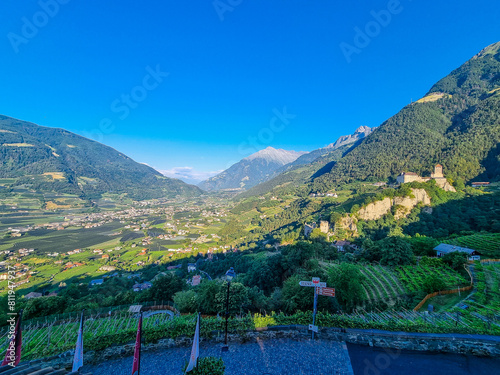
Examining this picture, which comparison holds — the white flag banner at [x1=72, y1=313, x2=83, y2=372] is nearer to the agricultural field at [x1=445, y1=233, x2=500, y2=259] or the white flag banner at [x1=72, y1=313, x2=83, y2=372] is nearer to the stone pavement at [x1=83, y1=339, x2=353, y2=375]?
the stone pavement at [x1=83, y1=339, x2=353, y2=375]

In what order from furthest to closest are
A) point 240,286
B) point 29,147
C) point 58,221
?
point 29,147 < point 58,221 < point 240,286

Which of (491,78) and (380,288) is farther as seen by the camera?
(491,78)

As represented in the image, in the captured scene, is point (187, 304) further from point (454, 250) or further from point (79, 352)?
point (454, 250)

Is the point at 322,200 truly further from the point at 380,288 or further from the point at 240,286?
the point at 240,286

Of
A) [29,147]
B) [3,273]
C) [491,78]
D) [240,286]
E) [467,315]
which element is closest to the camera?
[467,315]

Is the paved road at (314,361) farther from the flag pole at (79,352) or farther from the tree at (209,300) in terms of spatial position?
the tree at (209,300)

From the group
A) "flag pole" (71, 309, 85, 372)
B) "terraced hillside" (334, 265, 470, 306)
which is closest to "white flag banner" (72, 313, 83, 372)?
"flag pole" (71, 309, 85, 372)

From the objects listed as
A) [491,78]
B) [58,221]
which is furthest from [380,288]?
[491,78]

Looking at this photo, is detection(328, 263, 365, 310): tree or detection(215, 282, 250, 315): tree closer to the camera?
detection(215, 282, 250, 315): tree

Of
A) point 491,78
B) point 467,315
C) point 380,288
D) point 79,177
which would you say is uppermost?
point 491,78
